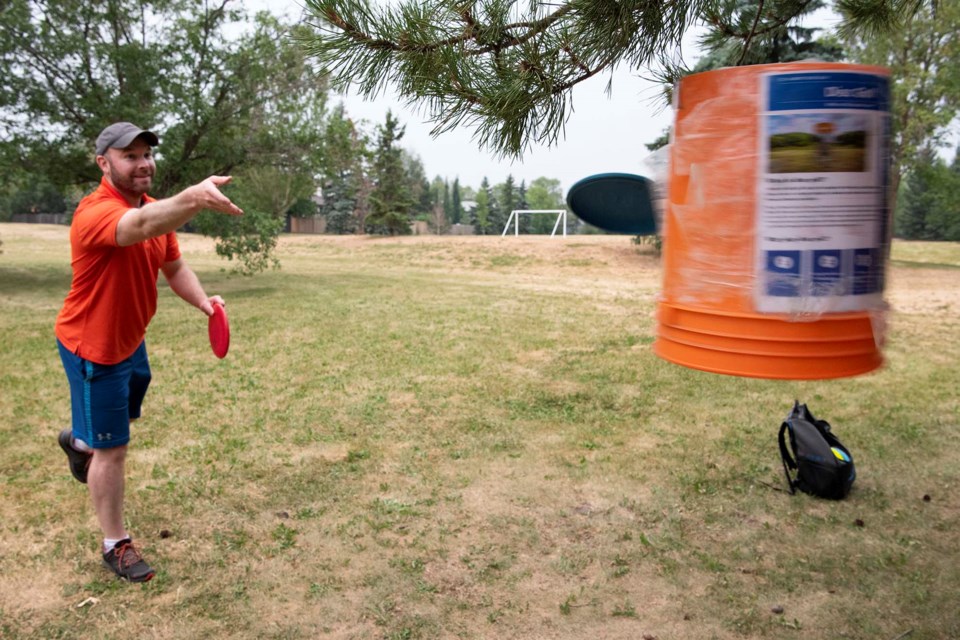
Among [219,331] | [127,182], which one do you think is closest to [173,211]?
[127,182]

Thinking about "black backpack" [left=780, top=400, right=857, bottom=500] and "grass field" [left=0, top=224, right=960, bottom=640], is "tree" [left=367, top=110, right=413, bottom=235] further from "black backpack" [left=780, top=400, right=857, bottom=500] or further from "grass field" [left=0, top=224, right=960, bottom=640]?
"black backpack" [left=780, top=400, right=857, bottom=500]

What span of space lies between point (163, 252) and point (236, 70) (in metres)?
12.4

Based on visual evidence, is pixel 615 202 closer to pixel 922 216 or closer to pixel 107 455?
pixel 107 455

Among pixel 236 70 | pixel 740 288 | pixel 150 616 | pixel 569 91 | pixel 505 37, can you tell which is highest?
pixel 236 70

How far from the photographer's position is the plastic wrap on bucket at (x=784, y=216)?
6.01 ft

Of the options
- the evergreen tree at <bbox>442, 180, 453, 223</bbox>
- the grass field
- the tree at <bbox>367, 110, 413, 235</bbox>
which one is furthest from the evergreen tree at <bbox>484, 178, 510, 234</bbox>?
the grass field

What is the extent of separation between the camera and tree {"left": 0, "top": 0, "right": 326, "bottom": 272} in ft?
42.4

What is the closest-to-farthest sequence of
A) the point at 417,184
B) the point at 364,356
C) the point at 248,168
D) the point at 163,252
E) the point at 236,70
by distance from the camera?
the point at 163,252 < the point at 364,356 < the point at 236,70 < the point at 248,168 < the point at 417,184

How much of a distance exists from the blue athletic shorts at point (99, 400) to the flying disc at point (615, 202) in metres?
1.96

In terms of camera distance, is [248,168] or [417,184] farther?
[417,184]

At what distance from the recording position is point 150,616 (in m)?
2.86

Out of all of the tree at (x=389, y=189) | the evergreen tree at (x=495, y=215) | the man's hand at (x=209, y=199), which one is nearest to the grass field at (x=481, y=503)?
the man's hand at (x=209, y=199)

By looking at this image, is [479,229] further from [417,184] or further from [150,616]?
[150,616]

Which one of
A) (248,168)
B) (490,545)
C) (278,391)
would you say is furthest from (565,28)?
(248,168)
